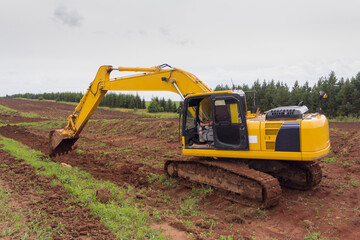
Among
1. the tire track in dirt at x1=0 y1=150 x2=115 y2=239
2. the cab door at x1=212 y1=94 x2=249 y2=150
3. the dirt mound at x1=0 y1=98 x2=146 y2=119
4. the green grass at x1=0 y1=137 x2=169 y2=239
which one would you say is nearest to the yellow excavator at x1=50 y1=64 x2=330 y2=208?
the cab door at x1=212 y1=94 x2=249 y2=150

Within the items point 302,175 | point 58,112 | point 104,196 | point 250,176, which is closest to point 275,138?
point 250,176

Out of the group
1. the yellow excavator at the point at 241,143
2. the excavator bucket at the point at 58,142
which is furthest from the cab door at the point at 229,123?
the excavator bucket at the point at 58,142

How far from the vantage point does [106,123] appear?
75.3ft

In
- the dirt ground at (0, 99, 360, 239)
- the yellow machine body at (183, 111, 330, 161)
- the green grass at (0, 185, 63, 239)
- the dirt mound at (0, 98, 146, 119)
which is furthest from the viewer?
the dirt mound at (0, 98, 146, 119)

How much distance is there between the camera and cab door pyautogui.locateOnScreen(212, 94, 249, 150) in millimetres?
6562

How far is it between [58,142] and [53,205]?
5.26 metres

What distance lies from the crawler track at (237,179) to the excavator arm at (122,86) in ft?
7.07

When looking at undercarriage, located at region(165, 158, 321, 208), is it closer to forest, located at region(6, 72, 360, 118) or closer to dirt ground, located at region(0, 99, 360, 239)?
dirt ground, located at region(0, 99, 360, 239)

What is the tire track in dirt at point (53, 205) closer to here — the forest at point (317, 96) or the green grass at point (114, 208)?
the green grass at point (114, 208)

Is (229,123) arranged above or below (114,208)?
above

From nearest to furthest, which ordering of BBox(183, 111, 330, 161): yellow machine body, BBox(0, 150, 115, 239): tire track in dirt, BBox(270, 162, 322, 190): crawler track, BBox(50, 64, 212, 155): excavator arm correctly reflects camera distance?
BBox(0, 150, 115, 239): tire track in dirt
BBox(183, 111, 330, 161): yellow machine body
BBox(270, 162, 322, 190): crawler track
BBox(50, 64, 212, 155): excavator arm

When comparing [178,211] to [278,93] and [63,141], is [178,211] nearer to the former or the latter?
[63,141]

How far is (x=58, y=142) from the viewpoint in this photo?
10.4 meters

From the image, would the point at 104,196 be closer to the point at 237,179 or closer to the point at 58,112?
the point at 237,179
